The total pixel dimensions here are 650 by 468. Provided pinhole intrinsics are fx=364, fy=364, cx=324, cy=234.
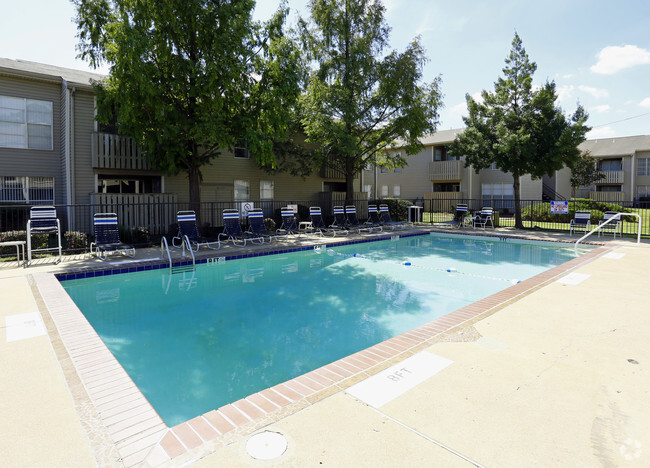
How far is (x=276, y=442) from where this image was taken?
2.19 metres

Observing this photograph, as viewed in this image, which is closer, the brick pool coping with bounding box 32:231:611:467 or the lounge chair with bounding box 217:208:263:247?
the brick pool coping with bounding box 32:231:611:467

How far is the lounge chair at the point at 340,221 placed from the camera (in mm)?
15209

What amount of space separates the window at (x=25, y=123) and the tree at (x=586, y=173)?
3248 cm

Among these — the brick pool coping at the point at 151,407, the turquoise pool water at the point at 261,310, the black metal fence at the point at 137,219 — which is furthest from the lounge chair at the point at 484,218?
the brick pool coping at the point at 151,407

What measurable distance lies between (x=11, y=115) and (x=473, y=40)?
16.8 meters

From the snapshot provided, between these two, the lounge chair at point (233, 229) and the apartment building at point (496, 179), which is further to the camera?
the apartment building at point (496, 179)

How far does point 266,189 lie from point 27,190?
361 inches

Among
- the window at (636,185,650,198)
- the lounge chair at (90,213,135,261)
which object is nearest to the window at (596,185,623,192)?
the window at (636,185,650,198)

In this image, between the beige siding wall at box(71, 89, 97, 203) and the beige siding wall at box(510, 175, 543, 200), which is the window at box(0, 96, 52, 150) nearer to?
the beige siding wall at box(71, 89, 97, 203)

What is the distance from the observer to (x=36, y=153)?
1282 centimetres

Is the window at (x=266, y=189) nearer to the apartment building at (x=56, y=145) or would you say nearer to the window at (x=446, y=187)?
the apartment building at (x=56, y=145)

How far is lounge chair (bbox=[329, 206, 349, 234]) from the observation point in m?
15.2

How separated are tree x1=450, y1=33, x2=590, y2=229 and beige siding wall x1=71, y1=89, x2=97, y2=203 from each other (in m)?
15.1

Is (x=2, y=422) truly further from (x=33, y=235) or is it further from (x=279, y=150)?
(x=279, y=150)
